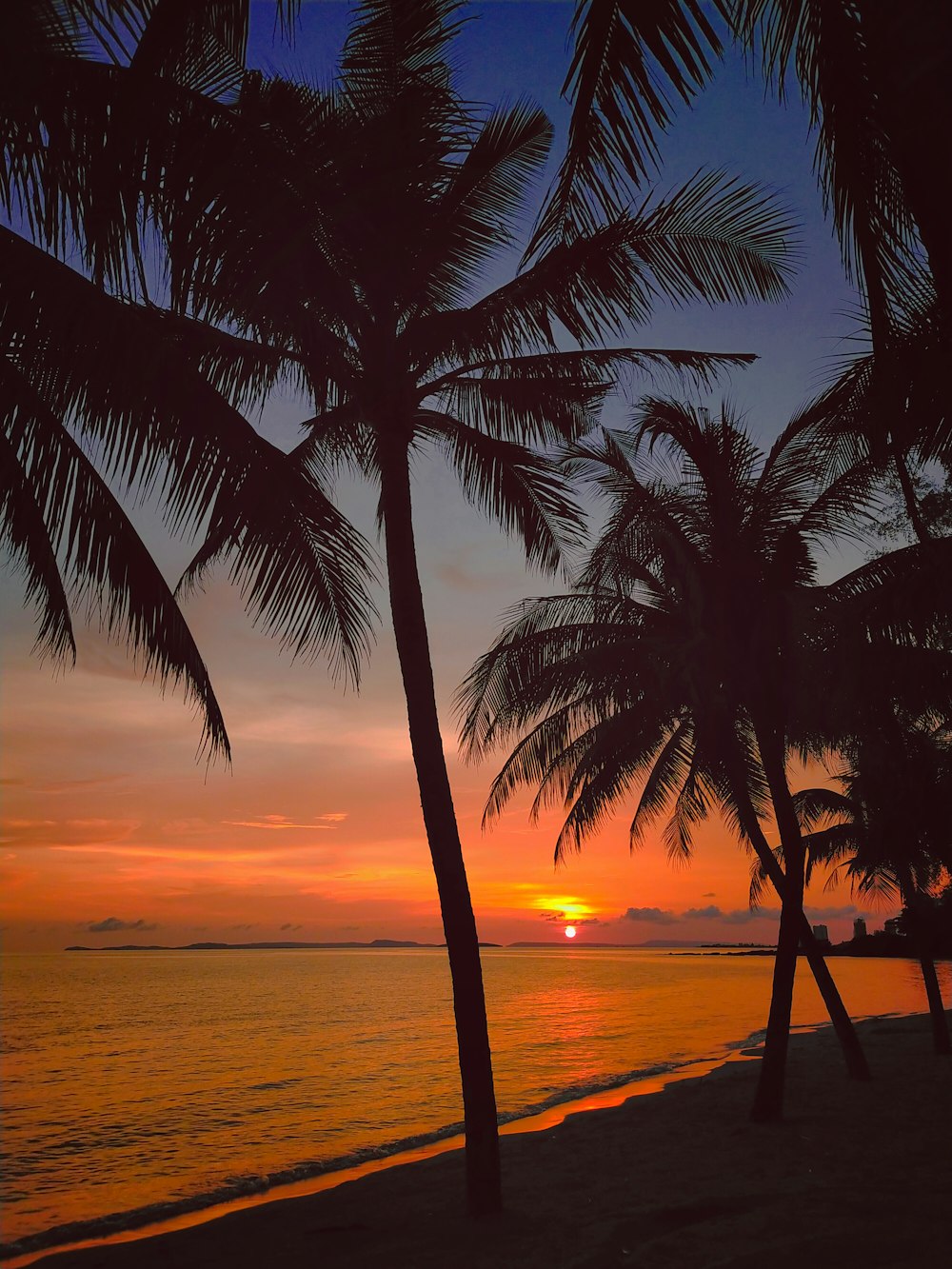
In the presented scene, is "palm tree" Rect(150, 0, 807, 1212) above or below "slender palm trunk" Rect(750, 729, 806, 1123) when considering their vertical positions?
above

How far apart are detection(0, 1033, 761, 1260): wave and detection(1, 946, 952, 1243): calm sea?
48 millimetres

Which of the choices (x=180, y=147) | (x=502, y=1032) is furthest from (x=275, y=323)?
(x=502, y=1032)

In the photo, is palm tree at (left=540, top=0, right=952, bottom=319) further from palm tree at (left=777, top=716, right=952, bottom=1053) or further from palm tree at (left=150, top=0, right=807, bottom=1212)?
palm tree at (left=777, top=716, right=952, bottom=1053)

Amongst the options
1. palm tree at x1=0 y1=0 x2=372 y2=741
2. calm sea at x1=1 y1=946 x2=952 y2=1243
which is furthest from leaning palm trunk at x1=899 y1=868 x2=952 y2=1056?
palm tree at x1=0 y1=0 x2=372 y2=741

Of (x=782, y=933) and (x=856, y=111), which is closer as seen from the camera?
(x=856, y=111)

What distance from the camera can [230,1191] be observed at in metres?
9.72

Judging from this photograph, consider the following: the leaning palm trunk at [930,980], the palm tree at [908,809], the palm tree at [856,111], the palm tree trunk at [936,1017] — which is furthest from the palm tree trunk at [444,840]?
the palm tree trunk at [936,1017]

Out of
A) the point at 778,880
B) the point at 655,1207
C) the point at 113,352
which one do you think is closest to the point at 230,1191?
the point at 655,1207

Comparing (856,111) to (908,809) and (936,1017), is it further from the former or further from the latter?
(936,1017)

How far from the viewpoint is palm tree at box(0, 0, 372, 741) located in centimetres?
453

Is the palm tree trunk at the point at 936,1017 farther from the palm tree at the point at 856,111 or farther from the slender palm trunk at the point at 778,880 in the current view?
the palm tree at the point at 856,111

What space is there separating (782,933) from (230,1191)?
637 centimetres

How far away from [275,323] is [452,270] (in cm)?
178

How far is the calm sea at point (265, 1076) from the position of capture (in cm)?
1102
